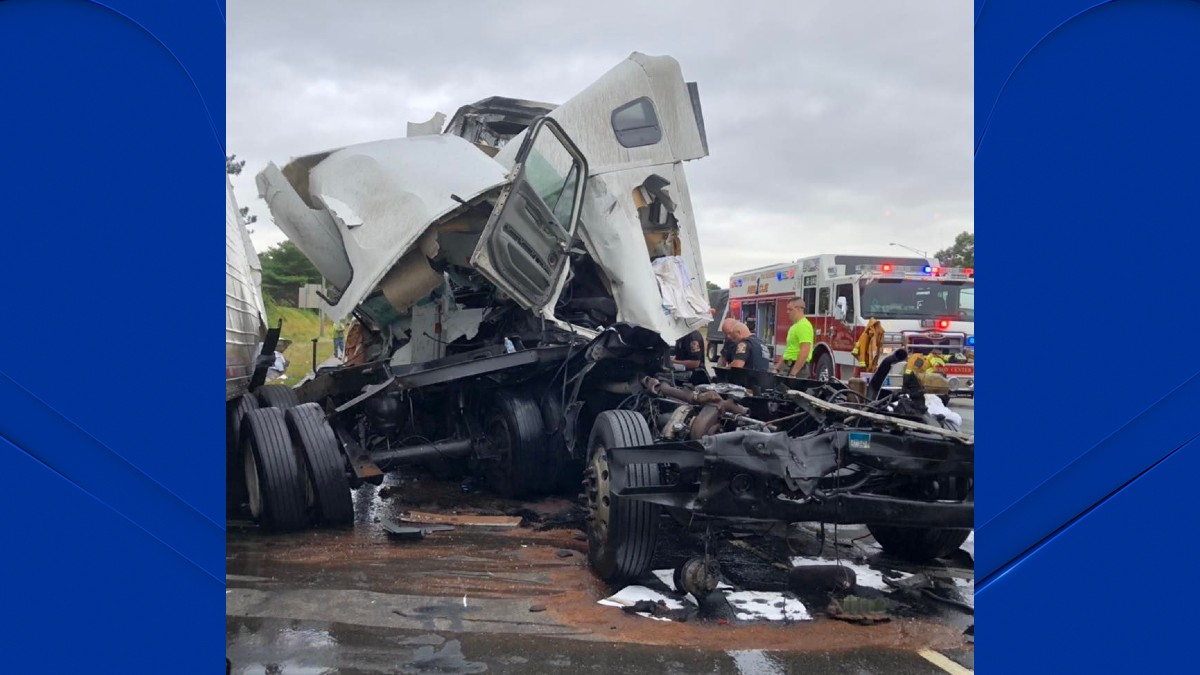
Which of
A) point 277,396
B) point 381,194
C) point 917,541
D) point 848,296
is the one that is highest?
point 381,194

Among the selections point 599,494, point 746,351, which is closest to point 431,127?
point 746,351

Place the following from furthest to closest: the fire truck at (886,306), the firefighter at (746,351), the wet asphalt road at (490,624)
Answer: the fire truck at (886,306), the firefighter at (746,351), the wet asphalt road at (490,624)

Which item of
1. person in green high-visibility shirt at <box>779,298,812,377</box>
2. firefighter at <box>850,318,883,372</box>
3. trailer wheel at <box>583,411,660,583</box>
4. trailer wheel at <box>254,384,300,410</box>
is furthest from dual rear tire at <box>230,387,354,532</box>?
firefighter at <box>850,318,883,372</box>

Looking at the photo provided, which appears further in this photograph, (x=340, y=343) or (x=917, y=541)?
(x=340, y=343)

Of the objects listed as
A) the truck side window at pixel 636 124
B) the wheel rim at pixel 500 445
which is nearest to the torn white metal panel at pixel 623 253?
the truck side window at pixel 636 124

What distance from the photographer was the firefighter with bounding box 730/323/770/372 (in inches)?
317

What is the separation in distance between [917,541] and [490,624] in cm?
277

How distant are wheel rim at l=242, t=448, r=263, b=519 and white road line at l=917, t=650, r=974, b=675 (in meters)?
4.18

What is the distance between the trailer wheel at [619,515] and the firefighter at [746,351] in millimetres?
3271

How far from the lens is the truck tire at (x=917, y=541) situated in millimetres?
5172

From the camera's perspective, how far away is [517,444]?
6777mm

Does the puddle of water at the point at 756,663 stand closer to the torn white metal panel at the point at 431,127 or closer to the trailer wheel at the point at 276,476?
the trailer wheel at the point at 276,476

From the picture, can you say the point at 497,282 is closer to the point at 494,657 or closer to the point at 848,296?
the point at 494,657
